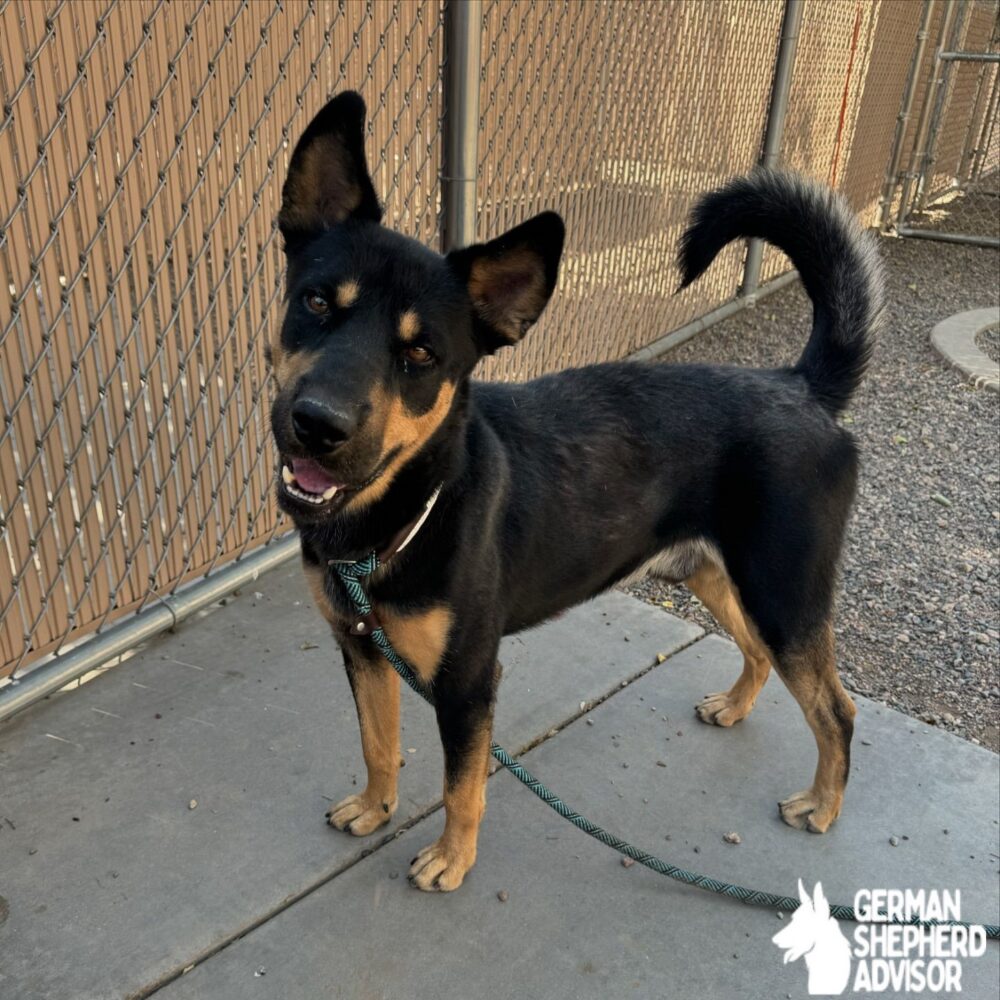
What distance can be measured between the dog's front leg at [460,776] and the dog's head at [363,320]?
0.60 metres

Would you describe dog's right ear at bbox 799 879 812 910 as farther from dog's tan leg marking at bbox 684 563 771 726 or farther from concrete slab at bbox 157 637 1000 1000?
dog's tan leg marking at bbox 684 563 771 726

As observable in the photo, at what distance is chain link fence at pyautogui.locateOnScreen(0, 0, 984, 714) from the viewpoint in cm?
290

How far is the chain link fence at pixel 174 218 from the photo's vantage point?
2.90 metres

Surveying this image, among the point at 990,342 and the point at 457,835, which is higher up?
the point at 457,835

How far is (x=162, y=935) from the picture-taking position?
2381mm

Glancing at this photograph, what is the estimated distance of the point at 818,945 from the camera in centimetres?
251

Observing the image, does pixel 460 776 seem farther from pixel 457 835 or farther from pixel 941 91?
pixel 941 91

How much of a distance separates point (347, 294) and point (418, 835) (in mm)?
1687

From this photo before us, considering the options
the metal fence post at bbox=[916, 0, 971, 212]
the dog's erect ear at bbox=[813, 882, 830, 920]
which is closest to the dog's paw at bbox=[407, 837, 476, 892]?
→ the dog's erect ear at bbox=[813, 882, 830, 920]

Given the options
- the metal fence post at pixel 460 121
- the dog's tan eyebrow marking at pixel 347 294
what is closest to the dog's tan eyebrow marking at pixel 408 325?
the dog's tan eyebrow marking at pixel 347 294

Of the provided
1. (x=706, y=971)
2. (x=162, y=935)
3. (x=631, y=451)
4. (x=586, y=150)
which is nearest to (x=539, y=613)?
(x=631, y=451)

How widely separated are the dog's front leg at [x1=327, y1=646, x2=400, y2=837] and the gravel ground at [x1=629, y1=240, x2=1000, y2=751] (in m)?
1.91

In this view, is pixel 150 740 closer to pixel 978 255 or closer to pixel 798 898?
pixel 798 898

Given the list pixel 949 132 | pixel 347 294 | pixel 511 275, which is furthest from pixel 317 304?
pixel 949 132
